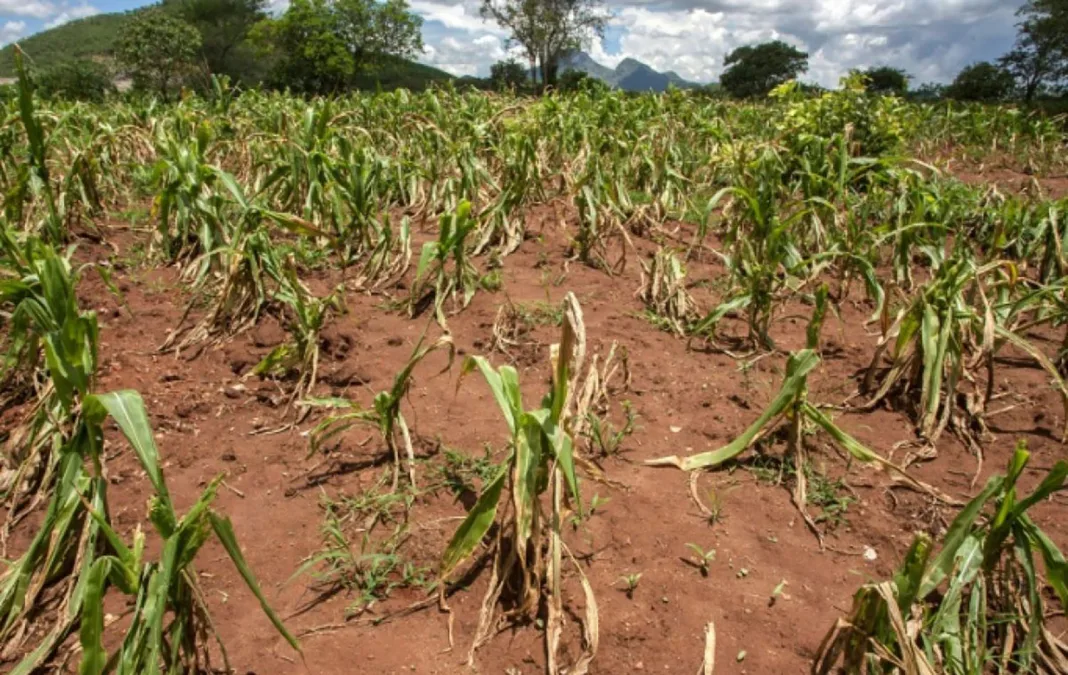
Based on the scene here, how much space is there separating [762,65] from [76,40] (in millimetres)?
62779

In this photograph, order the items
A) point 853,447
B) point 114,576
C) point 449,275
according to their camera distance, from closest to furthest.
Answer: point 114,576, point 853,447, point 449,275

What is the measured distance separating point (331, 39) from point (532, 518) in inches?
1401

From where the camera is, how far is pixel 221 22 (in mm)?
47906

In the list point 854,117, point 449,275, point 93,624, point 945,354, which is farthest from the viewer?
point 854,117

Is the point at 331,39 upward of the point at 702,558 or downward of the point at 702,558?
upward

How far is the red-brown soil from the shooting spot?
5.35 feet

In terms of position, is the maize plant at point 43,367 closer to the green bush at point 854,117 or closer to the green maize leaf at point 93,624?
the green maize leaf at point 93,624

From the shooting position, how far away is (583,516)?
1976 millimetres

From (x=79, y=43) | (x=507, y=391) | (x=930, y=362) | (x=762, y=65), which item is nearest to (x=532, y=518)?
(x=507, y=391)

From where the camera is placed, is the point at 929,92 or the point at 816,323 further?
the point at 929,92

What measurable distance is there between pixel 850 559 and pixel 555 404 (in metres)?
0.92

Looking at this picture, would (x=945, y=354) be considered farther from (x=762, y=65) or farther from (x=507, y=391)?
(x=762, y=65)

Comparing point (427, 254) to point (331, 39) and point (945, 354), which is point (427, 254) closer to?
point (945, 354)

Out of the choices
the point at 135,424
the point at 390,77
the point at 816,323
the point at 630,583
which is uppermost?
the point at 390,77
